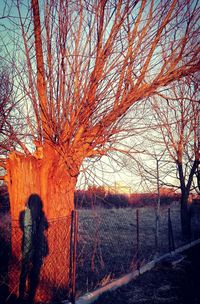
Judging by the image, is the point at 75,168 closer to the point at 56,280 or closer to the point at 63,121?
the point at 63,121

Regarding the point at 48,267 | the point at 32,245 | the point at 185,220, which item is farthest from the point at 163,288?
the point at 185,220

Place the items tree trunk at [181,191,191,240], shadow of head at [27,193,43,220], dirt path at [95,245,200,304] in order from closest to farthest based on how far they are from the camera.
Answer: shadow of head at [27,193,43,220], dirt path at [95,245,200,304], tree trunk at [181,191,191,240]

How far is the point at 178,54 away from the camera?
422 centimetres

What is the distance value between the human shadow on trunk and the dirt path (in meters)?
1.19

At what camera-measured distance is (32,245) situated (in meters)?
4.29

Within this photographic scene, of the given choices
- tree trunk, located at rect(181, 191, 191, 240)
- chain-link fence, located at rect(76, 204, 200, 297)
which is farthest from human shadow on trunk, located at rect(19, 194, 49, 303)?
tree trunk, located at rect(181, 191, 191, 240)

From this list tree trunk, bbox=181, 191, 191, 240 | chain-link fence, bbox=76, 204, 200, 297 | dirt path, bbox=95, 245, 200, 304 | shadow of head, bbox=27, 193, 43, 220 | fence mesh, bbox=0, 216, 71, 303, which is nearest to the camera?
fence mesh, bbox=0, 216, 71, 303

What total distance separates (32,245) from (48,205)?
66 centimetres

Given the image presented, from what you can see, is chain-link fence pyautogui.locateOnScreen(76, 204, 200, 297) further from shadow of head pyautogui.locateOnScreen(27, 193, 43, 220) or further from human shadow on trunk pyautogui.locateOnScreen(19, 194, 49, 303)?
shadow of head pyautogui.locateOnScreen(27, 193, 43, 220)

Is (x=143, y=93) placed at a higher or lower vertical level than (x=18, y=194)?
higher

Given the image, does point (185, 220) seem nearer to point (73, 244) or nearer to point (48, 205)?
point (73, 244)

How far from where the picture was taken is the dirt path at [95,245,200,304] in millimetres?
4812

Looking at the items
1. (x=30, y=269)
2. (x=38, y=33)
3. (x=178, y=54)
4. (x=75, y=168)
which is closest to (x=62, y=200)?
(x=75, y=168)

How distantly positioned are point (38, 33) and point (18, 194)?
2.53m
